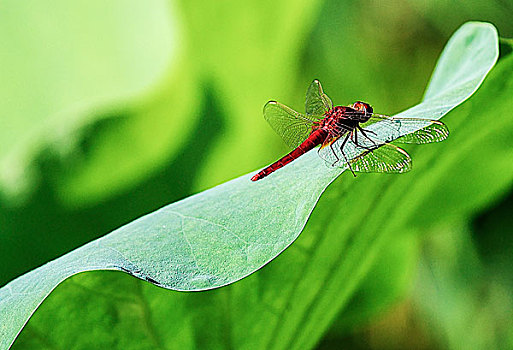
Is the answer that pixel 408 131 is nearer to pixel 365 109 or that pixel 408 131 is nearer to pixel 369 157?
pixel 369 157

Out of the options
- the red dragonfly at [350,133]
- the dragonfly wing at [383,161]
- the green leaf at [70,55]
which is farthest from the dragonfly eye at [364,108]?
the green leaf at [70,55]

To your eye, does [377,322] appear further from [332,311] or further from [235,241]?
[235,241]

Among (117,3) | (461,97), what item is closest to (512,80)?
(461,97)

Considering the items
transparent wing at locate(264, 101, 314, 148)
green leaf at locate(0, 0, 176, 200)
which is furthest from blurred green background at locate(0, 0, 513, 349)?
transparent wing at locate(264, 101, 314, 148)

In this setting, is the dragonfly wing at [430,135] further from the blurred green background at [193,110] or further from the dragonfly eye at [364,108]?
the blurred green background at [193,110]

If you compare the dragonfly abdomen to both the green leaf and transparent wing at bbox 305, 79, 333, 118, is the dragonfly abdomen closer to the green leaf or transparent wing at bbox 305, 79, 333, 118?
transparent wing at bbox 305, 79, 333, 118
